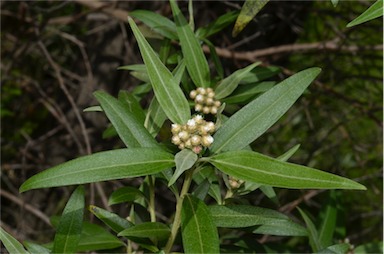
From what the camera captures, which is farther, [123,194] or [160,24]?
[160,24]

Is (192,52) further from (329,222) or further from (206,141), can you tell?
(329,222)

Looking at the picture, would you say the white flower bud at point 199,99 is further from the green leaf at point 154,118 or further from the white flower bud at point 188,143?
the white flower bud at point 188,143

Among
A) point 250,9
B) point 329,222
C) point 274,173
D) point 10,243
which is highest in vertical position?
point 250,9

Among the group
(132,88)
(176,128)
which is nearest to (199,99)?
(176,128)

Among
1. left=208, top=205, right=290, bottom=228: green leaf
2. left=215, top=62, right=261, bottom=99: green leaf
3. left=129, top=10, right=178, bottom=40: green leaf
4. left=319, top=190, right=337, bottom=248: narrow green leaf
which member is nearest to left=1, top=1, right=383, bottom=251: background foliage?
left=319, top=190, right=337, bottom=248: narrow green leaf

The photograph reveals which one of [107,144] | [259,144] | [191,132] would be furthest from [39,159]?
[191,132]
